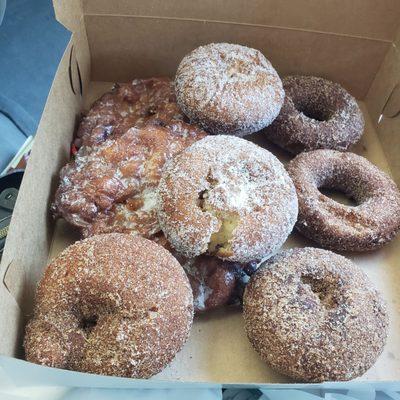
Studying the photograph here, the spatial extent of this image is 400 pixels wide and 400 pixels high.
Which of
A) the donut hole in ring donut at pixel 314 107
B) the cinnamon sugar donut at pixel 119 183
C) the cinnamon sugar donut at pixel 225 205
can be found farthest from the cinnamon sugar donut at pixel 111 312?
the donut hole in ring donut at pixel 314 107

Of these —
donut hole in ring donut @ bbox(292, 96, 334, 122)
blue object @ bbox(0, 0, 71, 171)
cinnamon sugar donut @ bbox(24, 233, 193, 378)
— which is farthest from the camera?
donut hole in ring donut @ bbox(292, 96, 334, 122)

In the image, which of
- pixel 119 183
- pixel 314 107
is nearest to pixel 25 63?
pixel 119 183

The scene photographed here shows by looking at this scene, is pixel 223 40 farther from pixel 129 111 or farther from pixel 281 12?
pixel 129 111

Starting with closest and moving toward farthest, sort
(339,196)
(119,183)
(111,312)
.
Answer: (111,312)
(119,183)
(339,196)

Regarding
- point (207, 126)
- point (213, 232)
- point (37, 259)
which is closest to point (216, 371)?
point (213, 232)

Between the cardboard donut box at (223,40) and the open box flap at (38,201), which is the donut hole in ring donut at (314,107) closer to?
the cardboard donut box at (223,40)

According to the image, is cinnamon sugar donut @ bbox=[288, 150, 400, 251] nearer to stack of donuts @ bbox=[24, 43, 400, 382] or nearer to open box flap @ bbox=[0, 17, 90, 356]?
stack of donuts @ bbox=[24, 43, 400, 382]

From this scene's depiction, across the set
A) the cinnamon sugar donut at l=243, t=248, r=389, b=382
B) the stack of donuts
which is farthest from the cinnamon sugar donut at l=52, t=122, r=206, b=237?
the cinnamon sugar donut at l=243, t=248, r=389, b=382
